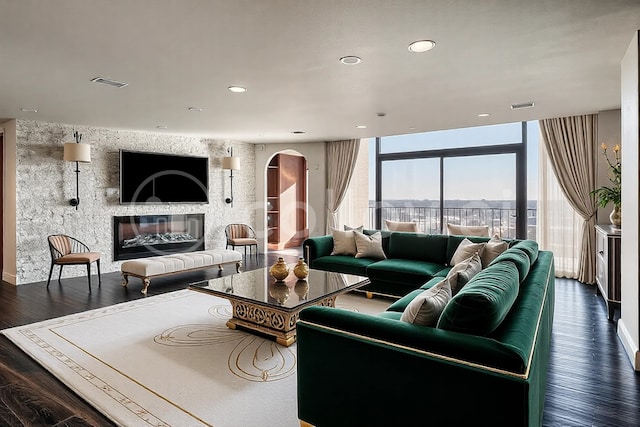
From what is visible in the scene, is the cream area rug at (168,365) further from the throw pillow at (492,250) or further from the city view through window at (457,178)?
the city view through window at (457,178)

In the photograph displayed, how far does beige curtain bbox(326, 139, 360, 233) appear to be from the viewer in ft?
26.0

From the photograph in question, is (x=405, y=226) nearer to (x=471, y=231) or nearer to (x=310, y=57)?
(x=471, y=231)

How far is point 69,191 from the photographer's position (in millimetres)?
6059

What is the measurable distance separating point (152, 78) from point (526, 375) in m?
3.69

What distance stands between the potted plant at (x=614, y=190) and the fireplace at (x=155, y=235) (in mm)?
6535

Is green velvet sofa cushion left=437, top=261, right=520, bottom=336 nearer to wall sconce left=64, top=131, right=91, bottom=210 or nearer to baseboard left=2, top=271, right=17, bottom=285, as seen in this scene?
wall sconce left=64, top=131, right=91, bottom=210

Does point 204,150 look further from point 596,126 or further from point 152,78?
point 596,126

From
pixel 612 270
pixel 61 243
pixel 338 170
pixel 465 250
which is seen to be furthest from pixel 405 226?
pixel 61 243

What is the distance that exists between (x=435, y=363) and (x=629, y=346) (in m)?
2.45

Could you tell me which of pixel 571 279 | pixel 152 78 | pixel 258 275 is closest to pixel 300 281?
pixel 258 275

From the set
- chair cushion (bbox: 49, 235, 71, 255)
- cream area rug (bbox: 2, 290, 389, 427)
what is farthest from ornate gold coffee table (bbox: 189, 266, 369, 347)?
chair cushion (bbox: 49, 235, 71, 255)

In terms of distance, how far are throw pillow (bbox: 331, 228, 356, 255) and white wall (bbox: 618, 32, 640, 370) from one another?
302 centimetres

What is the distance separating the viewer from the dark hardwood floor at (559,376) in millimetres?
2262

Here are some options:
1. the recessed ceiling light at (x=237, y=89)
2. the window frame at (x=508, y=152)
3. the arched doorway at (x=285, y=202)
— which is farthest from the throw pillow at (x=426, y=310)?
the arched doorway at (x=285, y=202)
